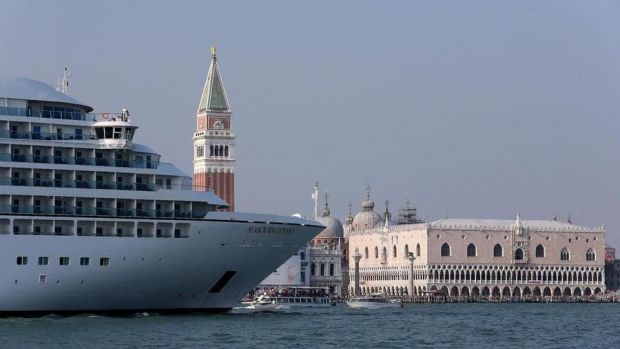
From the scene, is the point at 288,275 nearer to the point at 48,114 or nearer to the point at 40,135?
the point at 48,114

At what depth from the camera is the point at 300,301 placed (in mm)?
123188

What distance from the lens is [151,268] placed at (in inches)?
2606

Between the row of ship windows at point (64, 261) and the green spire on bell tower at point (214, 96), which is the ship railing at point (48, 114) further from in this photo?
the green spire on bell tower at point (214, 96)

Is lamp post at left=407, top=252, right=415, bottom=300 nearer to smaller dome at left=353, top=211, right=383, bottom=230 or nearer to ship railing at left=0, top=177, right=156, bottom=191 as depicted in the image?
smaller dome at left=353, top=211, right=383, bottom=230

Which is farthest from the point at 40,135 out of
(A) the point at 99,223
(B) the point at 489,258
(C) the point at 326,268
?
(B) the point at 489,258

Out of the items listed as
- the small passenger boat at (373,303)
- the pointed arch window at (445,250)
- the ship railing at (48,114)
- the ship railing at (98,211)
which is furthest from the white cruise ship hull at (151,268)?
the pointed arch window at (445,250)

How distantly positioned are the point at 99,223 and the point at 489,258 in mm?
101684

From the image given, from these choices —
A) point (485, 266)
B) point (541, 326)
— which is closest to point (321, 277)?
point (485, 266)

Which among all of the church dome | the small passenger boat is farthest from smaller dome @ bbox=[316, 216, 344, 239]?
the small passenger boat

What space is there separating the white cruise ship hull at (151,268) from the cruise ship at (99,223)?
5cm

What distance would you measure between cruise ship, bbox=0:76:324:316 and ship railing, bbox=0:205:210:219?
46 mm

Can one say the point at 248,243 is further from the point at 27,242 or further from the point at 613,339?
the point at 613,339

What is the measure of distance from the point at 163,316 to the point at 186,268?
2.72 meters

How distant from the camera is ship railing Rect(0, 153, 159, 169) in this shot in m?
65.2
